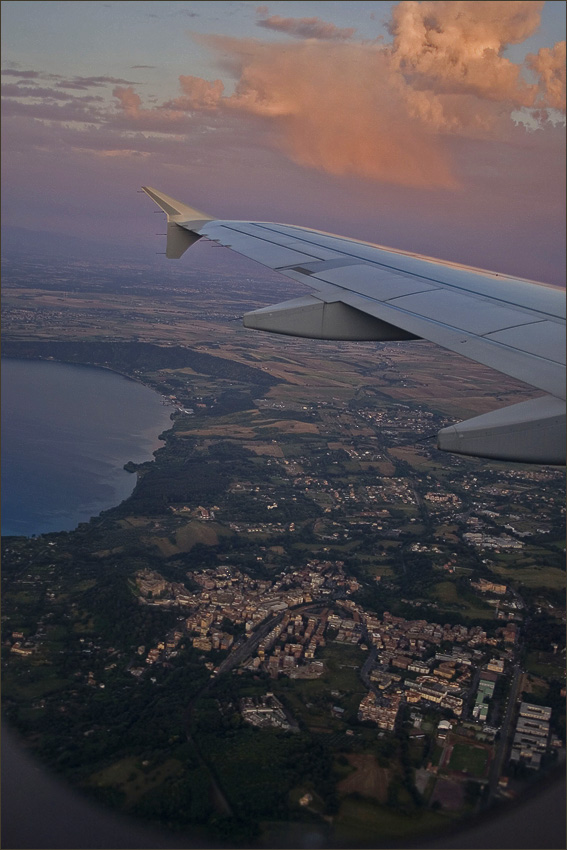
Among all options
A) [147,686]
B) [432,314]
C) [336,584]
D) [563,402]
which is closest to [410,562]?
[336,584]

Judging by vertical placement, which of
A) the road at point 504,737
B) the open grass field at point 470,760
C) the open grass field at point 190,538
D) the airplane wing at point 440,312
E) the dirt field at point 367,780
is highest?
the airplane wing at point 440,312

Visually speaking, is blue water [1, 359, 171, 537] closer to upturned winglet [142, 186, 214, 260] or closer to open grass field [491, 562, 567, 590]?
upturned winglet [142, 186, 214, 260]

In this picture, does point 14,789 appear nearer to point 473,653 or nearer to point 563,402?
point 473,653

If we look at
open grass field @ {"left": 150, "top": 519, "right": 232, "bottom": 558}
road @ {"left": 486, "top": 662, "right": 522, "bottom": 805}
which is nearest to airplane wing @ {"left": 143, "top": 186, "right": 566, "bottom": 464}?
road @ {"left": 486, "top": 662, "right": 522, "bottom": 805}

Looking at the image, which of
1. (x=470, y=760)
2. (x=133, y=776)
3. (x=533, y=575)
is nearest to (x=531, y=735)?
(x=470, y=760)

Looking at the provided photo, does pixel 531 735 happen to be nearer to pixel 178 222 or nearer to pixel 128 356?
pixel 178 222

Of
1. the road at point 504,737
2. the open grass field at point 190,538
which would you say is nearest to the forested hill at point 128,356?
the open grass field at point 190,538

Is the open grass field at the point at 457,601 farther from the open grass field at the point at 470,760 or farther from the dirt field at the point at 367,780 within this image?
the dirt field at the point at 367,780
